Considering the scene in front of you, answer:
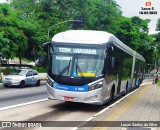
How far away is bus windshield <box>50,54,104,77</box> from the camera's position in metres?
14.1

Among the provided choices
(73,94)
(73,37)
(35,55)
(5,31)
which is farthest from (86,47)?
(35,55)

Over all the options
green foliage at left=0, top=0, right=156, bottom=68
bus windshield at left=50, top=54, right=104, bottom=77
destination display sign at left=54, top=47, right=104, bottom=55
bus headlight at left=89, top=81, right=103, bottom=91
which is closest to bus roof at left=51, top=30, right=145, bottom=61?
destination display sign at left=54, top=47, right=104, bottom=55

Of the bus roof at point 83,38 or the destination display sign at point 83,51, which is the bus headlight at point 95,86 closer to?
the destination display sign at point 83,51

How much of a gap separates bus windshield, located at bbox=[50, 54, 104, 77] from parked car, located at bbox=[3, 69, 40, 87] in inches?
545

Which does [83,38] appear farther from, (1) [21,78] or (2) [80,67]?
(1) [21,78]

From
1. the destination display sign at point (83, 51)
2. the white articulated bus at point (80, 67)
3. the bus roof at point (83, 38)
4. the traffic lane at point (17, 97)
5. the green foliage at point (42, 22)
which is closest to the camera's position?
the white articulated bus at point (80, 67)

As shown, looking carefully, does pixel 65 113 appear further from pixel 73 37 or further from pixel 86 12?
pixel 86 12

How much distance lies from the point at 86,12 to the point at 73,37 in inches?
1768

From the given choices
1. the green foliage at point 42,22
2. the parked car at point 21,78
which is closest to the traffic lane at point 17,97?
the parked car at point 21,78

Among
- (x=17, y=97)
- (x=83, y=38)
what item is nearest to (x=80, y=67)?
(x=83, y=38)

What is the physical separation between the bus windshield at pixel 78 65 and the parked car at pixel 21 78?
13.8m

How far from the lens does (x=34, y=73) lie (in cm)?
3094

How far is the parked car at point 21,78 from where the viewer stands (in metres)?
27.6

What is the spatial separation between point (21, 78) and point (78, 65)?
14520 mm
